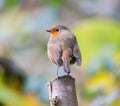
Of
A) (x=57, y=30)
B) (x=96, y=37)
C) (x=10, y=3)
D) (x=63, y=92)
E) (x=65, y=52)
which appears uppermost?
(x=10, y=3)

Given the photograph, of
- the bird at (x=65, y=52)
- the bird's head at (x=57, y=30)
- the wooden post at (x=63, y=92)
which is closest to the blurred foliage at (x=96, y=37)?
the bird's head at (x=57, y=30)

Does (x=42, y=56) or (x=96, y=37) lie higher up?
(x=42, y=56)

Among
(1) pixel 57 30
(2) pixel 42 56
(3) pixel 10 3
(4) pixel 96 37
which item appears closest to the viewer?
(1) pixel 57 30

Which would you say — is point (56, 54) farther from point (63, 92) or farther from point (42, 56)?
point (42, 56)

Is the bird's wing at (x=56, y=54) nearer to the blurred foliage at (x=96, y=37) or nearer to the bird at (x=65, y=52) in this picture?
the bird at (x=65, y=52)

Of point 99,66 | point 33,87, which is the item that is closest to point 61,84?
point 99,66

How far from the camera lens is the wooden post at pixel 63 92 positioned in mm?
1544

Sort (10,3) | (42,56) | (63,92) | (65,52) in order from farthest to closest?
(10,3)
(42,56)
(65,52)
(63,92)

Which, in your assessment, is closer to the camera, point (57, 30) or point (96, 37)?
point (57, 30)

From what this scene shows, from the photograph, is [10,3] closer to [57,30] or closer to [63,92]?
[57,30]

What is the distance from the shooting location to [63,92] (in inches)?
62.0

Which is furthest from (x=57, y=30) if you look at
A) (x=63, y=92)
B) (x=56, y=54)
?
(x=63, y=92)

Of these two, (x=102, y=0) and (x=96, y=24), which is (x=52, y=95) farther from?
(x=102, y=0)

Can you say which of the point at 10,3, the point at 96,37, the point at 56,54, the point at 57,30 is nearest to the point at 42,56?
the point at 10,3
